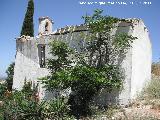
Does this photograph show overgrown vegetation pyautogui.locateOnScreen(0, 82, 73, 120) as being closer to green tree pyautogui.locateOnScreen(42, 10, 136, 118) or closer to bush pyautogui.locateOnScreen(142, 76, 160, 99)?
green tree pyautogui.locateOnScreen(42, 10, 136, 118)

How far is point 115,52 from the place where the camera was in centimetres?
1980

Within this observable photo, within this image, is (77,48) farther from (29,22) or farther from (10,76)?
(10,76)

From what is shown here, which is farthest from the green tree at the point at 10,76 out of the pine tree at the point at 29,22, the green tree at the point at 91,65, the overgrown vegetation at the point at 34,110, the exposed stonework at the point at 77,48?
the overgrown vegetation at the point at 34,110

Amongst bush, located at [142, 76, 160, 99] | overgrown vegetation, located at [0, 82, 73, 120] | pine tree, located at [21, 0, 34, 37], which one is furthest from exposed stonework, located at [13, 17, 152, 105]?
overgrown vegetation, located at [0, 82, 73, 120]

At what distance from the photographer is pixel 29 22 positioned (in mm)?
27609

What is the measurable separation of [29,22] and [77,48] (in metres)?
7.87

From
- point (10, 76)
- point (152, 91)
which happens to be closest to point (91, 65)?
point (152, 91)

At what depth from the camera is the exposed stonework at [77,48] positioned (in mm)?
19547

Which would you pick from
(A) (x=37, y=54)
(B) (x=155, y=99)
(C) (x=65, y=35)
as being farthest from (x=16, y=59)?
(B) (x=155, y=99)

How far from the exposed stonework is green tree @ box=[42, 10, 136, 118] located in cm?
56

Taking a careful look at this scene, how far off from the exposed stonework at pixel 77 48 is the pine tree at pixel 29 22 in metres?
1.74

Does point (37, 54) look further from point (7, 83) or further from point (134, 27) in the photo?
point (134, 27)

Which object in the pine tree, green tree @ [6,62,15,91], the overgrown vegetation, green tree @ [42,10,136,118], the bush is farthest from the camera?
green tree @ [6,62,15,91]

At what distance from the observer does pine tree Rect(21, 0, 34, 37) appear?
89.8 ft
